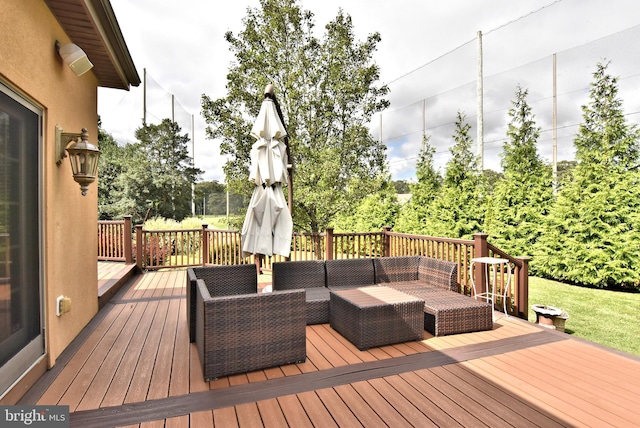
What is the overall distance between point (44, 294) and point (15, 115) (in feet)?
4.65

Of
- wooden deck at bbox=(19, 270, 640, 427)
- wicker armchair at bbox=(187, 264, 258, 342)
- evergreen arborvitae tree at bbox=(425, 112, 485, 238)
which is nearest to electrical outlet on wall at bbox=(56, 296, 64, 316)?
wooden deck at bbox=(19, 270, 640, 427)

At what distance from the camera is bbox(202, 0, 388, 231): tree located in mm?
6984

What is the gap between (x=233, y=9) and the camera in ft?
23.3

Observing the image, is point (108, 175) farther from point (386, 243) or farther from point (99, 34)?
point (386, 243)

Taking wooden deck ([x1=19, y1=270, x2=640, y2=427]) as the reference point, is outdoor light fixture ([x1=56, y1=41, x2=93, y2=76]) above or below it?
→ above

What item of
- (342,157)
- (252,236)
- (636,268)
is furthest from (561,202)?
(252,236)

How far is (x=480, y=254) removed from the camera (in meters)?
4.04

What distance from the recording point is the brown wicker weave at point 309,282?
3.66 meters

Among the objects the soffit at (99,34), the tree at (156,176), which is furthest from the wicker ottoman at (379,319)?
the tree at (156,176)

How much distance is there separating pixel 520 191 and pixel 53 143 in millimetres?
8193

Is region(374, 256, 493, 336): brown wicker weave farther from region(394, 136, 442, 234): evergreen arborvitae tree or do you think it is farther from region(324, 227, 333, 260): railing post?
region(394, 136, 442, 234): evergreen arborvitae tree

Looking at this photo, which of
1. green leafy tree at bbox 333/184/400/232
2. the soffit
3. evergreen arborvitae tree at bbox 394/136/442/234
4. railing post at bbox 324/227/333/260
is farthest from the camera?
green leafy tree at bbox 333/184/400/232

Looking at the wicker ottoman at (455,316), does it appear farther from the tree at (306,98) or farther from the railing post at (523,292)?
the tree at (306,98)

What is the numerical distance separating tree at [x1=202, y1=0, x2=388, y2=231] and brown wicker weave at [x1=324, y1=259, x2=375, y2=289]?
268cm
